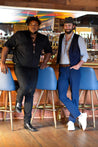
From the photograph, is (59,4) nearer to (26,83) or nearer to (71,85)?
(71,85)

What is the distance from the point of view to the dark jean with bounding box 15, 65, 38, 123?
16.2 feet

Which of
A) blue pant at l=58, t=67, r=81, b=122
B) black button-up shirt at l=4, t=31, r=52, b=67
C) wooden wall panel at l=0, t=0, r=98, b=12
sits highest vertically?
wooden wall panel at l=0, t=0, r=98, b=12

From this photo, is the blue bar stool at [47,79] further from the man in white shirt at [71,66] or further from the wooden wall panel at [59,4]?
the wooden wall panel at [59,4]

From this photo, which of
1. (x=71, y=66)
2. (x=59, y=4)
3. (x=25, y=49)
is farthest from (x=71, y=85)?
(x=59, y=4)

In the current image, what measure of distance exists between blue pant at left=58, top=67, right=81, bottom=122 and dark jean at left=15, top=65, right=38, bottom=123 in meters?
0.47

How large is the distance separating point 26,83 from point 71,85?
788 millimetres

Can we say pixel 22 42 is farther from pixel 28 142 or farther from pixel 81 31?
pixel 81 31

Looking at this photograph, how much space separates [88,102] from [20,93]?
178 cm

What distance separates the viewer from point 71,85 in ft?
17.3

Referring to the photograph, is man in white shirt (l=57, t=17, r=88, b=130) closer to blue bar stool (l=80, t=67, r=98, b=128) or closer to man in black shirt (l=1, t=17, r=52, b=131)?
blue bar stool (l=80, t=67, r=98, b=128)

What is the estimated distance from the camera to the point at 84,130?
17.1 ft

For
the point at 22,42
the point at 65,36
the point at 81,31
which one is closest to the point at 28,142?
the point at 22,42

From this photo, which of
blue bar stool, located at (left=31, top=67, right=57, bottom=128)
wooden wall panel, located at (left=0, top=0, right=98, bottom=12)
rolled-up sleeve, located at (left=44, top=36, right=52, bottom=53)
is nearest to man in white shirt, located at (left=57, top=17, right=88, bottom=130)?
blue bar stool, located at (left=31, top=67, right=57, bottom=128)

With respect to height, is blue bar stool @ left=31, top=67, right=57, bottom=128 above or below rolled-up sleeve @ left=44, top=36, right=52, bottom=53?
below
